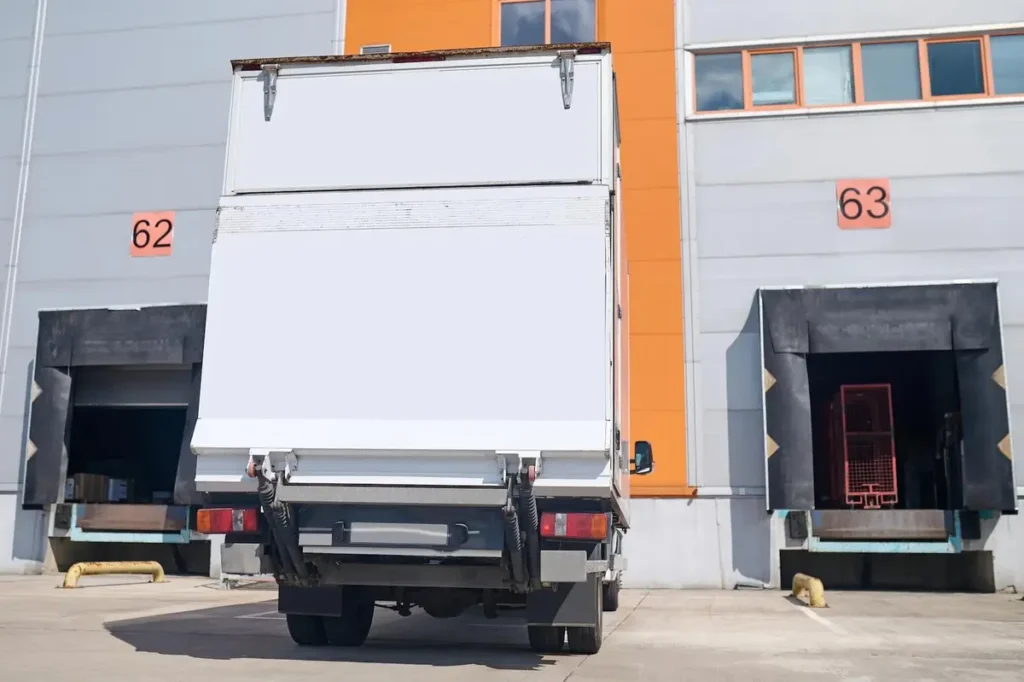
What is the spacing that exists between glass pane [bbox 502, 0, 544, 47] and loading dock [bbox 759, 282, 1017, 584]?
6.81m

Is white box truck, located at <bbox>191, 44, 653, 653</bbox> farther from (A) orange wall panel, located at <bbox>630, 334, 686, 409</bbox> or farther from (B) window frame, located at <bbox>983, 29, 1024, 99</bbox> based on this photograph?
(B) window frame, located at <bbox>983, 29, 1024, 99</bbox>

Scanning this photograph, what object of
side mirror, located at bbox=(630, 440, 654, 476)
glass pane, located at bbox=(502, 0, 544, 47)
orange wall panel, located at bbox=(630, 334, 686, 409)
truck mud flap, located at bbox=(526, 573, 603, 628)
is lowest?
truck mud flap, located at bbox=(526, 573, 603, 628)

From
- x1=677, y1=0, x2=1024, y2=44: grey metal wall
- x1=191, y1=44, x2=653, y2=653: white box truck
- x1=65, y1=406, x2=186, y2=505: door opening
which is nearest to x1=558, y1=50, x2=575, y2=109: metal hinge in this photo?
x1=191, y1=44, x2=653, y2=653: white box truck

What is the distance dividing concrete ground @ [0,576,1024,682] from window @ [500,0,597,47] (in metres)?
11.0

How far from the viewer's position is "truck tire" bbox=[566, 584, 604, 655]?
7.22m

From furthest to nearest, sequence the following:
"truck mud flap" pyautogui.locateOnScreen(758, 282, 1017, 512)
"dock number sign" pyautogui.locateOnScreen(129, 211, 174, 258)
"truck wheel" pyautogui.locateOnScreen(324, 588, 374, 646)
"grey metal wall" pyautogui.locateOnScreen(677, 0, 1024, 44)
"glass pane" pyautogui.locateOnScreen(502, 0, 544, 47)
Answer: "glass pane" pyautogui.locateOnScreen(502, 0, 544, 47) → "dock number sign" pyautogui.locateOnScreen(129, 211, 174, 258) → "grey metal wall" pyautogui.locateOnScreen(677, 0, 1024, 44) → "truck mud flap" pyautogui.locateOnScreen(758, 282, 1017, 512) → "truck wheel" pyautogui.locateOnScreen(324, 588, 374, 646)

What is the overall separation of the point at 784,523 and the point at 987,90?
27.4 feet

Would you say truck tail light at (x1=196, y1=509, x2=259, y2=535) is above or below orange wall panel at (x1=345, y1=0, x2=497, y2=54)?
below

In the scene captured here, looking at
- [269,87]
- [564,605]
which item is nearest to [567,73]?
[269,87]

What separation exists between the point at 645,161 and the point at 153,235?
30.7ft

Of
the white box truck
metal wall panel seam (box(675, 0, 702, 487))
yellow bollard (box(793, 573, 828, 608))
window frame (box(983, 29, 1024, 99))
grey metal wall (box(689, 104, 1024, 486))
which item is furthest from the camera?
window frame (box(983, 29, 1024, 99))

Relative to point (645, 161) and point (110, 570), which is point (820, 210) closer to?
point (645, 161)

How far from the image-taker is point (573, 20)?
18.7 m

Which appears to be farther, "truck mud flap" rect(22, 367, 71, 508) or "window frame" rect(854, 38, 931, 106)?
"truck mud flap" rect(22, 367, 71, 508)
